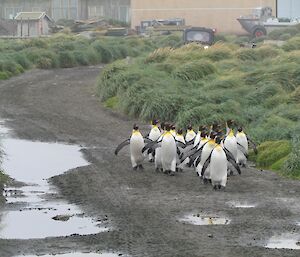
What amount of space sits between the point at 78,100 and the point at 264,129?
1055cm

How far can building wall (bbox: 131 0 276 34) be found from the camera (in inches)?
2953

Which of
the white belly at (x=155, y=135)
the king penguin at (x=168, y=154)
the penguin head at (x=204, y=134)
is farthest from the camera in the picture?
the white belly at (x=155, y=135)

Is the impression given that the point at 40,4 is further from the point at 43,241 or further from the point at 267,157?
the point at 43,241

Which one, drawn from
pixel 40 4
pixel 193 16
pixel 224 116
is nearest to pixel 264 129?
pixel 224 116

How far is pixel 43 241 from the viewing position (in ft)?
36.0

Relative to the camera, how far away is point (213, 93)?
22938 millimetres

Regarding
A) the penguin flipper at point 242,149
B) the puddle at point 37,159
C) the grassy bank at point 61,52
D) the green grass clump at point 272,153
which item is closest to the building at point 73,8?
the grassy bank at point 61,52

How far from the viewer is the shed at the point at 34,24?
68.6 metres

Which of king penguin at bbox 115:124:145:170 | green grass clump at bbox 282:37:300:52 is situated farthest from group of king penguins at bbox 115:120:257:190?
green grass clump at bbox 282:37:300:52

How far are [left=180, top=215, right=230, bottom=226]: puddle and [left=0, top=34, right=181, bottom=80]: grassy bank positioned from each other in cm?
2602

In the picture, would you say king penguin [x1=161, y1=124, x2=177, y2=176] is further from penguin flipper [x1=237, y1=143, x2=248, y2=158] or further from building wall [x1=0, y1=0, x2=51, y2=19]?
building wall [x1=0, y1=0, x2=51, y2=19]

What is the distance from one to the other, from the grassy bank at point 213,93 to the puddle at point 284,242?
15.3 feet

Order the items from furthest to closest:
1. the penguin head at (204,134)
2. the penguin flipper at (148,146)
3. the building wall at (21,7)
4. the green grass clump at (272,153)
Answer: the building wall at (21,7) < the green grass clump at (272,153) < the penguin flipper at (148,146) < the penguin head at (204,134)

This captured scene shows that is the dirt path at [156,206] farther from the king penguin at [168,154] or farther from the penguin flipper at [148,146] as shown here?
the penguin flipper at [148,146]
